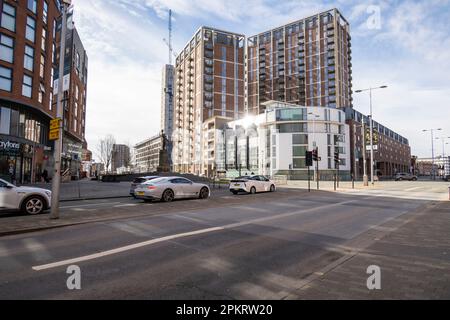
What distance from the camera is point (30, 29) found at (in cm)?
3058

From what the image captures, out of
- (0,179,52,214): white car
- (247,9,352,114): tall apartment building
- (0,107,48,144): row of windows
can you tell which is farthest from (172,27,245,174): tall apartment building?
(0,179,52,214): white car

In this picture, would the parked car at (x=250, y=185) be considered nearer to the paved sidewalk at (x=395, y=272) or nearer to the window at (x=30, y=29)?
the paved sidewalk at (x=395, y=272)

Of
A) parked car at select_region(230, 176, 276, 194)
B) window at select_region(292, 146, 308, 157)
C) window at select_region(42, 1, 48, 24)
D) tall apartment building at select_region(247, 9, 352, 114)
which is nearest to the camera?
parked car at select_region(230, 176, 276, 194)

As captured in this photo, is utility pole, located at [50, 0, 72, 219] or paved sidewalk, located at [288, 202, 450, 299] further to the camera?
utility pole, located at [50, 0, 72, 219]

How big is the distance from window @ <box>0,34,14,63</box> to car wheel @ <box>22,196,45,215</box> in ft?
82.0

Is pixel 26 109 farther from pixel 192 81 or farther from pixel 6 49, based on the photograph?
pixel 192 81

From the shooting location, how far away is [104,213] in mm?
10797

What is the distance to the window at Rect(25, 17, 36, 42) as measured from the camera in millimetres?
30094

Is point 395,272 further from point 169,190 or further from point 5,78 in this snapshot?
point 5,78

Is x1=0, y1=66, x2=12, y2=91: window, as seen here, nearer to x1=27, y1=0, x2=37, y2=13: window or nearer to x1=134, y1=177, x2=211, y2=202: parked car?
x1=27, y1=0, x2=37, y2=13: window

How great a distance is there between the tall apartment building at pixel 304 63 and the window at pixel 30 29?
84.6 metres

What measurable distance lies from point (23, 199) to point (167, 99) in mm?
163160

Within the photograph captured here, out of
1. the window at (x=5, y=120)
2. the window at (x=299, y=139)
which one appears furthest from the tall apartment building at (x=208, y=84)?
the window at (x=5, y=120)
